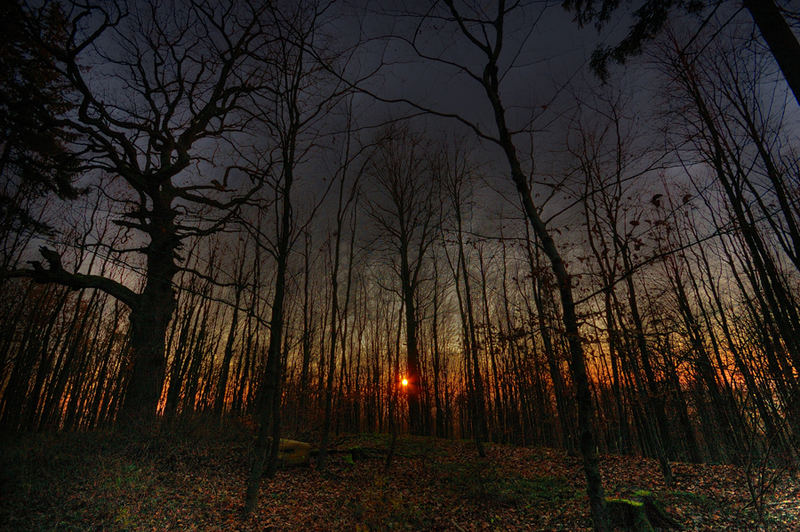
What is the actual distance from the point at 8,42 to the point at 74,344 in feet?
52.3

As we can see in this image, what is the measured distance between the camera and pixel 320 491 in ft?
24.8

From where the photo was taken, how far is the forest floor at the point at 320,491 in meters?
5.18

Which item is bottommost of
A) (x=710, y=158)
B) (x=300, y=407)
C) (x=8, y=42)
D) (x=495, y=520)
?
(x=495, y=520)

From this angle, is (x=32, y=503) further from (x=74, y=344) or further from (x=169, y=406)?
(x=74, y=344)

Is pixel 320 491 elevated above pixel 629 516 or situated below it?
below

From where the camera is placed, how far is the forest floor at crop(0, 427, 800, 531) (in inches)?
204

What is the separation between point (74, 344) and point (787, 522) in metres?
24.4

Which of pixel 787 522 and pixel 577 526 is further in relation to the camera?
pixel 577 526

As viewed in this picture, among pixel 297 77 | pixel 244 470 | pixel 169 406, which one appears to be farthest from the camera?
pixel 169 406

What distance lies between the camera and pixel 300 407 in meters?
18.3

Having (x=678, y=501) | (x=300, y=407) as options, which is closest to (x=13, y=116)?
(x=678, y=501)

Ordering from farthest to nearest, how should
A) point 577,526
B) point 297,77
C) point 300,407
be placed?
point 300,407 < point 297,77 < point 577,526

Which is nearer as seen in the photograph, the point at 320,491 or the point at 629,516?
the point at 629,516

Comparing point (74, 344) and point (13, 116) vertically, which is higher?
point (13, 116)
